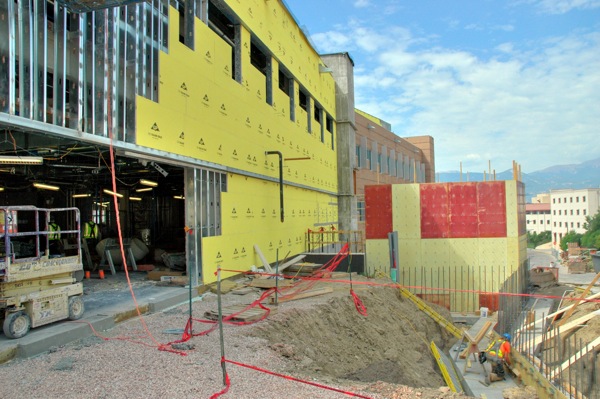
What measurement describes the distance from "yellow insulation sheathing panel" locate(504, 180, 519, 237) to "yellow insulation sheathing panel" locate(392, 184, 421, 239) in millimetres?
4119

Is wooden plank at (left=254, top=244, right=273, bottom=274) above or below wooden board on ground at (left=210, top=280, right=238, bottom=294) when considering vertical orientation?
above

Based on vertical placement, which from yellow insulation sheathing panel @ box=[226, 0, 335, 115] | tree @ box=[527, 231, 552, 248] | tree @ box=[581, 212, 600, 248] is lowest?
tree @ box=[527, 231, 552, 248]

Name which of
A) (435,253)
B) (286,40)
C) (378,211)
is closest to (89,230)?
(286,40)

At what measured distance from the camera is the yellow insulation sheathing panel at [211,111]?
11086 millimetres

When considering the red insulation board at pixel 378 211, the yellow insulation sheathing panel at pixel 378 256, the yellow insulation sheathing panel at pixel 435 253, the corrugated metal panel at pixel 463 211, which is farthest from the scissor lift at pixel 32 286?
the corrugated metal panel at pixel 463 211

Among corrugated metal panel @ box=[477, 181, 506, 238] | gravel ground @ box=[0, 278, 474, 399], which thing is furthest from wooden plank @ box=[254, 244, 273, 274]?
corrugated metal panel @ box=[477, 181, 506, 238]

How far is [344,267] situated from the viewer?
20.1 meters

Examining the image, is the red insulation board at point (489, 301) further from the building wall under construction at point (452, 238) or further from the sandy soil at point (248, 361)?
the sandy soil at point (248, 361)

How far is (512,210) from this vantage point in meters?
20.6

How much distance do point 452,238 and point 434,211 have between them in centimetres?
159

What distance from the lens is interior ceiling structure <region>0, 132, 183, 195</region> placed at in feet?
30.2

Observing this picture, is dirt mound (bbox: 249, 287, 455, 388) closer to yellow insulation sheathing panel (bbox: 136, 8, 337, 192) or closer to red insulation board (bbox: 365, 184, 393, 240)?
yellow insulation sheathing panel (bbox: 136, 8, 337, 192)

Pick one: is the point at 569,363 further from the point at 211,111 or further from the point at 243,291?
the point at 211,111

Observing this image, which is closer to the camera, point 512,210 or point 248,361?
point 248,361
